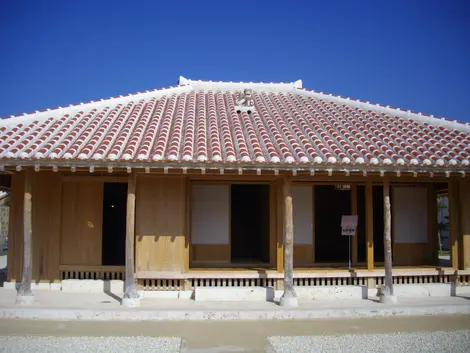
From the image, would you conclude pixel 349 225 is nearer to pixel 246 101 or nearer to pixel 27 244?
pixel 246 101

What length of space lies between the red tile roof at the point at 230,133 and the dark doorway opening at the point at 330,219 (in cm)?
302

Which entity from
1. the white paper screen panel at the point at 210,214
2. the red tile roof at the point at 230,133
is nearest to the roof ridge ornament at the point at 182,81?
the red tile roof at the point at 230,133

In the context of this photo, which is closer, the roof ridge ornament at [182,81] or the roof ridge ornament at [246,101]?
the roof ridge ornament at [246,101]

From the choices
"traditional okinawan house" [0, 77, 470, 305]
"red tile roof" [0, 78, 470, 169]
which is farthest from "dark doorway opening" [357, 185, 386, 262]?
"red tile roof" [0, 78, 470, 169]

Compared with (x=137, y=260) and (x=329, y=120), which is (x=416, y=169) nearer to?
(x=329, y=120)

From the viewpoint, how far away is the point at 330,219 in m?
15.2

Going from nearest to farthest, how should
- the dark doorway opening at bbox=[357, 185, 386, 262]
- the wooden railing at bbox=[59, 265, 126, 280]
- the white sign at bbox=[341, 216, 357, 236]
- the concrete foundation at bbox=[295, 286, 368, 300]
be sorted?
the concrete foundation at bbox=[295, 286, 368, 300], the wooden railing at bbox=[59, 265, 126, 280], the white sign at bbox=[341, 216, 357, 236], the dark doorway opening at bbox=[357, 185, 386, 262]

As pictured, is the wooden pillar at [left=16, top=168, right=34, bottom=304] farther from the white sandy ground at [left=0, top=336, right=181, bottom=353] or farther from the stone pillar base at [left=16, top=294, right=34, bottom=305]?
the white sandy ground at [left=0, top=336, right=181, bottom=353]

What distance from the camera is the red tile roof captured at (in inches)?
362

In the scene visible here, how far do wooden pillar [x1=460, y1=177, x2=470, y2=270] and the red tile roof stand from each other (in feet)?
3.40

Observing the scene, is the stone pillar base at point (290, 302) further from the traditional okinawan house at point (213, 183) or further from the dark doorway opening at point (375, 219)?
the dark doorway opening at point (375, 219)

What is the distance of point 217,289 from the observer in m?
10.1

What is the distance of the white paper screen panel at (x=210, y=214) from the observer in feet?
38.0

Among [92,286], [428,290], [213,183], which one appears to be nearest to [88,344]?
[92,286]
